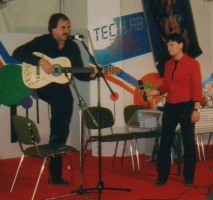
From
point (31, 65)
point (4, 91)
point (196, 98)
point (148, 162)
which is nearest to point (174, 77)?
point (196, 98)

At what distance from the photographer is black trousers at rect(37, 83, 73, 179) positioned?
409 centimetres

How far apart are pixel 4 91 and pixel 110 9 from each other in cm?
203

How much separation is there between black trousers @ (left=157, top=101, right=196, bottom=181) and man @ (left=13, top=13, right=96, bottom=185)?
956mm

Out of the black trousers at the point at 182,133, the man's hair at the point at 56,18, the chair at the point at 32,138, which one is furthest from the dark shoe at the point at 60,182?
the man's hair at the point at 56,18

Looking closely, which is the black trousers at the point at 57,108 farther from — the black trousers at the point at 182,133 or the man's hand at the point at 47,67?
the black trousers at the point at 182,133

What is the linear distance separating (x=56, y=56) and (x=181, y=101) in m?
1.29

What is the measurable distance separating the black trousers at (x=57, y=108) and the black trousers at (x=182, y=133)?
0.99 metres

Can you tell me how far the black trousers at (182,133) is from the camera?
416 centimetres

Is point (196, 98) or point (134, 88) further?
point (134, 88)

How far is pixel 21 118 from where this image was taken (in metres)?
3.79

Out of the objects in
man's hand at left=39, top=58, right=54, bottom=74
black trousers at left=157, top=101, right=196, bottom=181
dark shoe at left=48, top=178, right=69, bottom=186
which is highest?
man's hand at left=39, top=58, right=54, bottom=74

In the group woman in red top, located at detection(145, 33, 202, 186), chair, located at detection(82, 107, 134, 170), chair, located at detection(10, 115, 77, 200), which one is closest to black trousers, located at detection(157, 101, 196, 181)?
woman in red top, located at detection(145, 33, 202, 186)

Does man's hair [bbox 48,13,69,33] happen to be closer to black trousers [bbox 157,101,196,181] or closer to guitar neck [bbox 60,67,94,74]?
guitar neck [bbox 60,67,94,74]

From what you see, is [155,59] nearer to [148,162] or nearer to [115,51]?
[115,51]
